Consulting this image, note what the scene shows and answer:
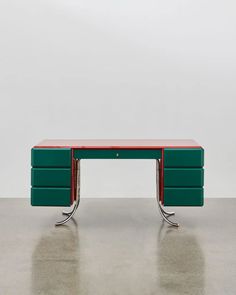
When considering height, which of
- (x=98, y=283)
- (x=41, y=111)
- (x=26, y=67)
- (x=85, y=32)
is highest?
(x=85, y=32)

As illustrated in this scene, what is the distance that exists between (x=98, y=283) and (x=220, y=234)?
4.68 ft

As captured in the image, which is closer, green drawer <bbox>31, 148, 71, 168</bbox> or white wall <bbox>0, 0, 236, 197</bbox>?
green drawer <bbox>31, 148, 71, 168</bbox>

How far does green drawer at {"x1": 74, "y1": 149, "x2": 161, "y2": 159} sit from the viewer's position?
415cm

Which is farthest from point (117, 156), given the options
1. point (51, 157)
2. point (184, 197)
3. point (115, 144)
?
point (184, 197)

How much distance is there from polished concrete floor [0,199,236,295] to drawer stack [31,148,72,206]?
0.28 m

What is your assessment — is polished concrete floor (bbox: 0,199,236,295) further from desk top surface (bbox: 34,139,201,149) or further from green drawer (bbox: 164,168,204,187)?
desk top surface (bbox: 34,139,201,149)

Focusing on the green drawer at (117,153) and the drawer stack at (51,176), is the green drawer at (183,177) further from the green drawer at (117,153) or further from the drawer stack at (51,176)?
the drawer stack at (51,176)

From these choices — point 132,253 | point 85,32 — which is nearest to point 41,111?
point 85,32

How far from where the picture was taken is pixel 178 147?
4.12m

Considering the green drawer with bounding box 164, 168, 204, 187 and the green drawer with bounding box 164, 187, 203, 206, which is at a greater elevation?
the green drawer with bounding box 164, 168, 204, 187

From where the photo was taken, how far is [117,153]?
4.15 meters

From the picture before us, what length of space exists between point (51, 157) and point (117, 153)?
20.9 inches

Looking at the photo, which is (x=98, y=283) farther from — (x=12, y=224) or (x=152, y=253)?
(x=12, y=224)

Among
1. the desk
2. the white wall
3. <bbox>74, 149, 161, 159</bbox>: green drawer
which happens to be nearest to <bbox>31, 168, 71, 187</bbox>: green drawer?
the desk
